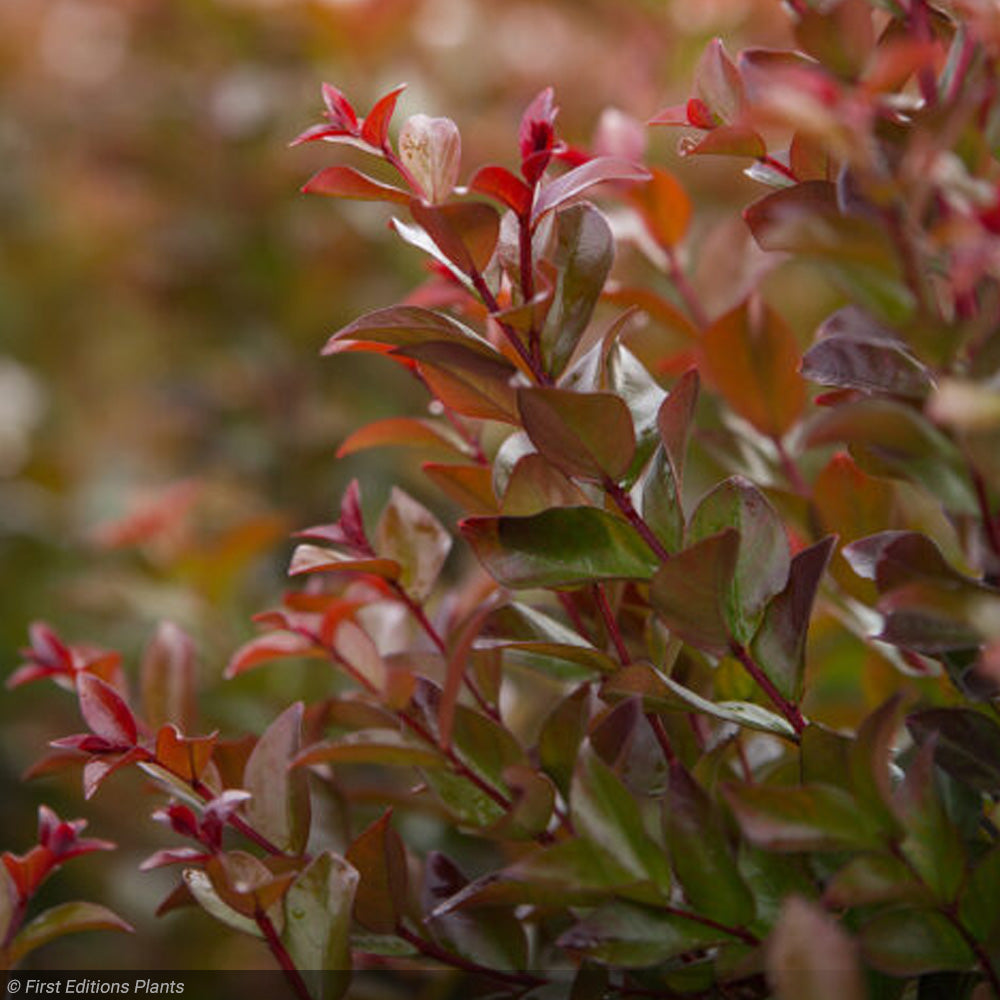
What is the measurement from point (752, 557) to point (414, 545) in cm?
15

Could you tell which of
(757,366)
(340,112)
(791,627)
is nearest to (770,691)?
(791,627)

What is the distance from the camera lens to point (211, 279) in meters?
1.37

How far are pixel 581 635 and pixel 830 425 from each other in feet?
0.62

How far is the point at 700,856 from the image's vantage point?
402 mm

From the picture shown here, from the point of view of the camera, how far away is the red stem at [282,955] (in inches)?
17.7

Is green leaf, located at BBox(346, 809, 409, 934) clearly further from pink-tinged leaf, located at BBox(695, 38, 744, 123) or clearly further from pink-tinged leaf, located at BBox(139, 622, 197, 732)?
pink-tinged leaf, located at BBox(695, 38, 744, 123)

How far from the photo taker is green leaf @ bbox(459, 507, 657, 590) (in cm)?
43

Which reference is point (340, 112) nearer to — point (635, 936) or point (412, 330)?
point (412, 330)

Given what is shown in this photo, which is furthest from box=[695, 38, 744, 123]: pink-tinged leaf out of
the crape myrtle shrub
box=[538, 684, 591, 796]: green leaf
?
box=[538, 684, 591, 796]: green leaf

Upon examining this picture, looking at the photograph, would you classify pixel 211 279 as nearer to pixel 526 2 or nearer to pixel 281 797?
pixel 526 2

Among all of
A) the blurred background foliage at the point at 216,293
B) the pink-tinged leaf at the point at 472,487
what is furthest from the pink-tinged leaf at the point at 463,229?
the blurred background foliage at the point at 216,293

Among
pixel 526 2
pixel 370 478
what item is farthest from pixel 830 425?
pixel 526 2

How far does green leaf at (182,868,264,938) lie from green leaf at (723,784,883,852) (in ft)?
0.63

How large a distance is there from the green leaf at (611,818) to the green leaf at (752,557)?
7 centimetres
